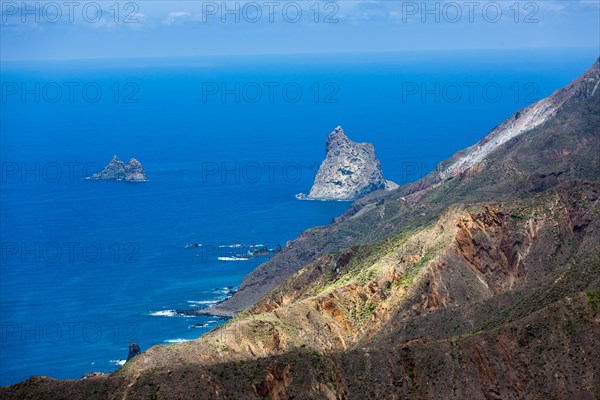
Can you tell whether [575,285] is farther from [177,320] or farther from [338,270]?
[177,320]

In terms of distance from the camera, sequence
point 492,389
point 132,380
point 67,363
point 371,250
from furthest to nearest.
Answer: point 67,363, point 371,250, point 492,389, point 132,380

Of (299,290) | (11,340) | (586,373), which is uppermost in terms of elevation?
(11,340)

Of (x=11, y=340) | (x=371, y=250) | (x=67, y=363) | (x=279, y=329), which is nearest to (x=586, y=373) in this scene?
(x=279, y=329)

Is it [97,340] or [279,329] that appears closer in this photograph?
[279,329]

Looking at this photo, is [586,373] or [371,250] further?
[371,250]

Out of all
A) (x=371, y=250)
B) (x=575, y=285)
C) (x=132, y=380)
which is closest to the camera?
(x=132, y=380)

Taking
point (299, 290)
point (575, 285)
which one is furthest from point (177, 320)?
point (575, 285)

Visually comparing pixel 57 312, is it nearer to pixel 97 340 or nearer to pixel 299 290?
pixel 97 340

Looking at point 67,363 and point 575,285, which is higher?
point 67,363

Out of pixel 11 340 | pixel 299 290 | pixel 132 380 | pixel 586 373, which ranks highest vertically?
pixel 11 340
